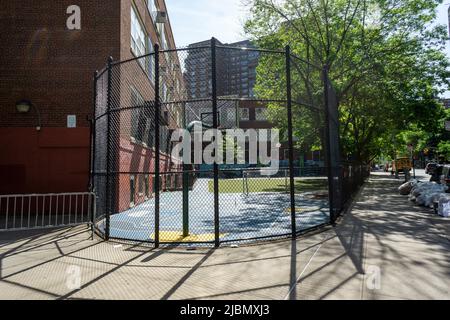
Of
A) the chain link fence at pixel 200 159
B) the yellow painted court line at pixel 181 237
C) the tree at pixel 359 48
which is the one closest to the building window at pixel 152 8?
the chain link fence at pixel 200 159

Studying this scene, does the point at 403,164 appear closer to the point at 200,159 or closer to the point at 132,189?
the point at 200,159

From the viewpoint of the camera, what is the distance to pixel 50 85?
1188 cm

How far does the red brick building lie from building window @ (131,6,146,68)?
1849mm

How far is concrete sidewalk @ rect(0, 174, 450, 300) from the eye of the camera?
398 centimetres

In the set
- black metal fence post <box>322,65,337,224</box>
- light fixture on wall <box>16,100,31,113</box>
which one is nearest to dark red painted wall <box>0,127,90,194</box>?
light fixture on wall <box>16,100,31,113</box>

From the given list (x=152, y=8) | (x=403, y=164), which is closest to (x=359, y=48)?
(x=152, y=8)

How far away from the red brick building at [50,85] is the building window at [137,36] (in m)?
1.85

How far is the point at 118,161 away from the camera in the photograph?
35.3 ft

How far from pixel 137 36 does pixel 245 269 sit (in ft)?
43.6

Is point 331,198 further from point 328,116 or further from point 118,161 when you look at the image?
point 118,161

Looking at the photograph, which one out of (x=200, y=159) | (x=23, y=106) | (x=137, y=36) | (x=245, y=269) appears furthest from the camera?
(x=137, y=36)

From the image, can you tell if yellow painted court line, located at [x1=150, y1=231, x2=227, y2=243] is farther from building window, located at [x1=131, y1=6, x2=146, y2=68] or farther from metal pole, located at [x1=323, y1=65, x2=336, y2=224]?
building window, located at [x1=131, y1=6, x2=146, y2=68]
